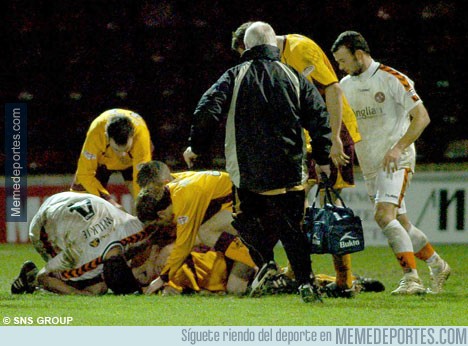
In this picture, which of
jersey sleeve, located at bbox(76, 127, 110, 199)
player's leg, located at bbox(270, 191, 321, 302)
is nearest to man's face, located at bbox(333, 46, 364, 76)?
player's leg, located at bbox(270, 191, 321, 302)

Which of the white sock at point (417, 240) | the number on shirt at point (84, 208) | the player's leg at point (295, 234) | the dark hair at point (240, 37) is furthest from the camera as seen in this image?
the white sock at point (417, 240)

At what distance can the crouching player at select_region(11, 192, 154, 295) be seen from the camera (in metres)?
6.25

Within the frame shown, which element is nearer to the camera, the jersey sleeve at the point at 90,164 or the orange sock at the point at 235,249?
the orange sock at the point at 235,249

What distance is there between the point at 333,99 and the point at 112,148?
204cm

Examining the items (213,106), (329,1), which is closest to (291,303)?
(213,106)

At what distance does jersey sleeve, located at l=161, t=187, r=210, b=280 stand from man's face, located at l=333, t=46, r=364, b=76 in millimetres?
1272

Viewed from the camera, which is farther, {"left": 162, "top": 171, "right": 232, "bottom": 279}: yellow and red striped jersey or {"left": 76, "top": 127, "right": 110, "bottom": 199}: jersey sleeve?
{"left": 76, "top": 127, "right": 110, "bottom": 199}: jersey sleeve

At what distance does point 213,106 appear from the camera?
5.26 meters

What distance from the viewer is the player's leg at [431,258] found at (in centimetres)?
638

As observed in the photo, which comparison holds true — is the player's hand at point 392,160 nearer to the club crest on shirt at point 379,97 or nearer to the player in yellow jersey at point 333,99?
the player in yellow jersey at point 333,99

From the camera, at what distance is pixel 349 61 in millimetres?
6480

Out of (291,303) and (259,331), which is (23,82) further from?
(259,331)

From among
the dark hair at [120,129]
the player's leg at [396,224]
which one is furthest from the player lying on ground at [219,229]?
the dark hair at [120,129]

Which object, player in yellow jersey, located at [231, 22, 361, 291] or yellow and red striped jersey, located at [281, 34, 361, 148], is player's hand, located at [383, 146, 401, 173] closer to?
player in yellow jersey, located at [231, 22, 361, 291]
